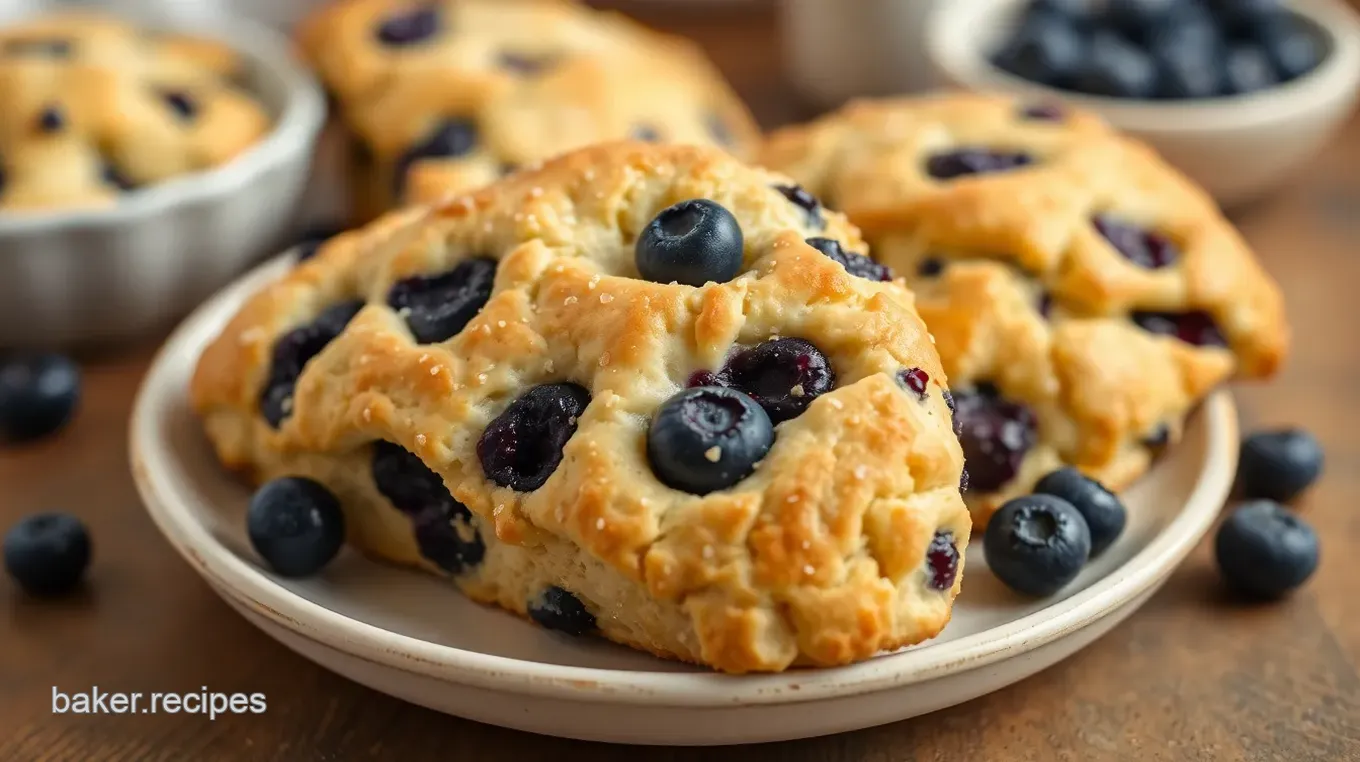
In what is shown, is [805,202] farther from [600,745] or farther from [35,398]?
[35,398]

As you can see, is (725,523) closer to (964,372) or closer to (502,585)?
(502,585)

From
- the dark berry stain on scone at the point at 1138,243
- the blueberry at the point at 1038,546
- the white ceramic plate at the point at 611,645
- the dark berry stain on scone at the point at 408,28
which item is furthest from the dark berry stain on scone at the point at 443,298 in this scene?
the dark berry stain on scone at the point at 408,28

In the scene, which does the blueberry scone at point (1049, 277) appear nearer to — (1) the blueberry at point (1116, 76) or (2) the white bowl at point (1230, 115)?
(2) the white bowl at point (1230, 115)

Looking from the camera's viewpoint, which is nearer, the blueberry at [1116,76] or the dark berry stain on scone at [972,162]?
the dark berry stain on scone at [972,162]

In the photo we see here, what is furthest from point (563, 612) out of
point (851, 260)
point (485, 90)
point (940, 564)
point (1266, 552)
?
point (485, 90)

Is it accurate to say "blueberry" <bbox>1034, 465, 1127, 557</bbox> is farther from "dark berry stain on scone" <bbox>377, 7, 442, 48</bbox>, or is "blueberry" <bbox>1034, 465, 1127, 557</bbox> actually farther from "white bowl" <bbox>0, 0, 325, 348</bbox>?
"dark berry stain on scone" <bbox>377, 7, 442, 48</bbox>

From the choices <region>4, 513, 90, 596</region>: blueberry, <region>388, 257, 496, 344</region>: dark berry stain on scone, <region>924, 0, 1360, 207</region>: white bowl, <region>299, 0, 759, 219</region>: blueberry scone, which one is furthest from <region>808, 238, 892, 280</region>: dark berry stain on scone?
<region>924, 0, 1360, 207</region>: white bowl

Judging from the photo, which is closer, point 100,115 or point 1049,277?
point 1049,277
